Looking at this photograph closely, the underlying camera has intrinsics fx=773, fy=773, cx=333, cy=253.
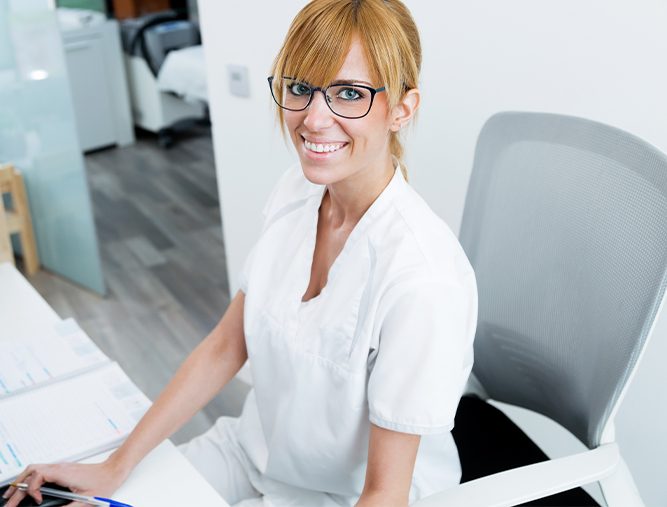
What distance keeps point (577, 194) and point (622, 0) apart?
1.32 feet

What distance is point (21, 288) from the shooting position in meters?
1.46

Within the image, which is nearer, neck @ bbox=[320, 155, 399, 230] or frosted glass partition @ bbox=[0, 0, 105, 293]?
neck @ bbox=[320, 155, 399, 230]

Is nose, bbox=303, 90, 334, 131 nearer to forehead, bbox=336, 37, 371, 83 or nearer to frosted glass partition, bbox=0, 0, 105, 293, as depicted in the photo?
forehead, bbox=336, 37, 371, 83

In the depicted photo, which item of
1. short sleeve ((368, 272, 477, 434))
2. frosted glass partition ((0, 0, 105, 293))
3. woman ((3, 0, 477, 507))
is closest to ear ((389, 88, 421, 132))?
woman ((3, 0, 477, 507))

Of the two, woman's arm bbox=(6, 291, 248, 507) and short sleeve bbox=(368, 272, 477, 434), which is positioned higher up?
short sleeve bbox=(368, 272, 477, 434)

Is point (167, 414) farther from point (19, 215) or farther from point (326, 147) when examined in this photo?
point (19, 215)

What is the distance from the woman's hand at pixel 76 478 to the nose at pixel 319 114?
52 centimetres

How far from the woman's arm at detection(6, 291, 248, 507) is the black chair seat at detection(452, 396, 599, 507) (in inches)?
15.7

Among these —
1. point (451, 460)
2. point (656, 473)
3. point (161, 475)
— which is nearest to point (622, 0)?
point (451, 460)

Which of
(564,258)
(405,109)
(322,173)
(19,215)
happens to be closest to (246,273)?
(322,173)

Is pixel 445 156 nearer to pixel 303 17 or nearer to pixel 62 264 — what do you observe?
pixel 303 17

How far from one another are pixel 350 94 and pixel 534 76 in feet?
1.99

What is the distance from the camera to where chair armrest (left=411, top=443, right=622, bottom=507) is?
35.7 inches

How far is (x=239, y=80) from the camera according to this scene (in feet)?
6.71
